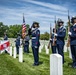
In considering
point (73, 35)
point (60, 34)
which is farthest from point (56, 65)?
point (60, 34)

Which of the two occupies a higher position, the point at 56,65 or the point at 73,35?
the point at 73,35

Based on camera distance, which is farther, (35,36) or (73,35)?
(35,36)

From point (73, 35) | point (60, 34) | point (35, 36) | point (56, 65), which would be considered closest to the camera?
point (56, 65)

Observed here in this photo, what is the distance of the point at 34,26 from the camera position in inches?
587

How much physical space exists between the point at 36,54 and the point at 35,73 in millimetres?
2827

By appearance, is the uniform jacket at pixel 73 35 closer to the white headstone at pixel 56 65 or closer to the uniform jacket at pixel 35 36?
the uniform jacket at pixel 35 36

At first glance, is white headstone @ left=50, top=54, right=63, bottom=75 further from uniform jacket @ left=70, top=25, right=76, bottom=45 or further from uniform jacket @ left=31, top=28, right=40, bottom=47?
uniform jacket @ left=31, top=28, right=40, bottom=47

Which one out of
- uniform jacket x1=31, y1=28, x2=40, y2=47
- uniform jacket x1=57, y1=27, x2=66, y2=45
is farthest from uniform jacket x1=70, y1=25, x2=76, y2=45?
uniform jacket x1=31, y1=28, x2=40, y2=47

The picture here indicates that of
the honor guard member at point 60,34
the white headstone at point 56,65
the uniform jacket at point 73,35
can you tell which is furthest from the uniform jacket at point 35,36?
the white headstone at point 56,65

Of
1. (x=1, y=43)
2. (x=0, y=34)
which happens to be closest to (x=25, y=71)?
(x=1, y=43)

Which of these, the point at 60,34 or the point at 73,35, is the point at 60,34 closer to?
the point at 60,34

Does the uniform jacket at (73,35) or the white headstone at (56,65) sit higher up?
the uniform jacket at (73,35)

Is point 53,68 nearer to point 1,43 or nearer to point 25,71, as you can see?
point 25,71

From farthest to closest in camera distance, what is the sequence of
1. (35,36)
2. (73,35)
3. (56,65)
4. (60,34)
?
(60,34) → (35,36) → (73,35) → (56,65)
